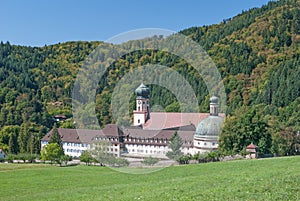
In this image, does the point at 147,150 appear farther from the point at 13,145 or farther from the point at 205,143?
the point at 13,145

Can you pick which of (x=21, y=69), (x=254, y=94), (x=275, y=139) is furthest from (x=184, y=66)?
(x=275, y=139)

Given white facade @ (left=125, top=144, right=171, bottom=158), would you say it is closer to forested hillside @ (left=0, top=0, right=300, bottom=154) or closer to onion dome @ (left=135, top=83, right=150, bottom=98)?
forested hillside @ (left=0, top=0, right=300, bottom=154)

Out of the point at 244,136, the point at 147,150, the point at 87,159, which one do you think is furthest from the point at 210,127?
the point at 87,159

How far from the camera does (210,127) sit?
63.9m

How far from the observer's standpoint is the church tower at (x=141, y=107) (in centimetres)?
8875

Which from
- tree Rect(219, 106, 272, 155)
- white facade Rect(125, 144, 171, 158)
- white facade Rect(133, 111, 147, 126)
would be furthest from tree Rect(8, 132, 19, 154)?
tree Rect(219, 106, 272, 155)

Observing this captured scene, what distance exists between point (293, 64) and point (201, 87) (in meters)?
28.8

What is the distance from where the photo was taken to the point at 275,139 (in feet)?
167

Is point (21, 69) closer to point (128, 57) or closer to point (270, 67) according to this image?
point (128, 57)

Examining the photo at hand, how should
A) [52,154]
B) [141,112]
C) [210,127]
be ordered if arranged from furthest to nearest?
[141,112] → [210,127] → [52,154]

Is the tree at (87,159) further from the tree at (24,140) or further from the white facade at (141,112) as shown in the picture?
the white facade at (141,112)

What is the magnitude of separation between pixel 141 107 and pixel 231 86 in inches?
1773

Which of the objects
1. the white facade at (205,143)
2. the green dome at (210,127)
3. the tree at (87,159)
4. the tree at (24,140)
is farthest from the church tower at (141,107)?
the tree at (87,159)

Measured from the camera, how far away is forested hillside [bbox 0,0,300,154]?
52375 mm
